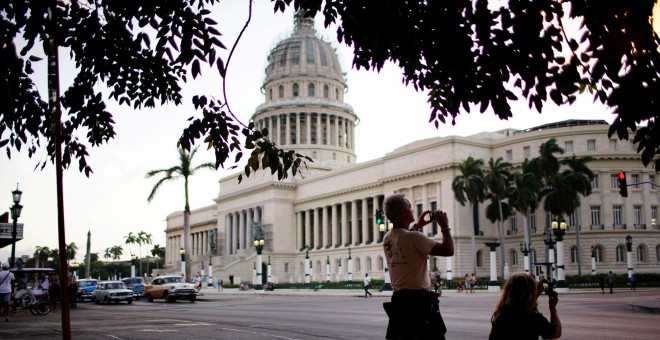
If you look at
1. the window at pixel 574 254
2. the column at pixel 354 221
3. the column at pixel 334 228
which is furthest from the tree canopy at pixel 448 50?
the column at pixel 334 228

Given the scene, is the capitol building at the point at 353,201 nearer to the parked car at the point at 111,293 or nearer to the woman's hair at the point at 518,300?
the parked car at the point at 111,293

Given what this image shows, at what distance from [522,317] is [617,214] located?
67.1 meters

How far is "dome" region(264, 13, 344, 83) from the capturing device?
120 meters

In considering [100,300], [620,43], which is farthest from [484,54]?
[100,300]

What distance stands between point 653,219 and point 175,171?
46156 mm

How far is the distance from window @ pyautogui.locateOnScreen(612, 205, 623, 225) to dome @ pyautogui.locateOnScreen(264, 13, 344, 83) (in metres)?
63.1

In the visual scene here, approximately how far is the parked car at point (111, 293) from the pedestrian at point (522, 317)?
34.9m

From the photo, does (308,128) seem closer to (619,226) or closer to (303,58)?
(303,58)

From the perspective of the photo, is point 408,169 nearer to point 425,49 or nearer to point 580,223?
point 580,223

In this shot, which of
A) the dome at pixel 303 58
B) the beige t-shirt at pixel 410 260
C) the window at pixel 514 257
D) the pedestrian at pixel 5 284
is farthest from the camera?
the dome at pixel 303 58

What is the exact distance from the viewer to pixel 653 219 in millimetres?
66625

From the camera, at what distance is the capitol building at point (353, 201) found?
66812 mm

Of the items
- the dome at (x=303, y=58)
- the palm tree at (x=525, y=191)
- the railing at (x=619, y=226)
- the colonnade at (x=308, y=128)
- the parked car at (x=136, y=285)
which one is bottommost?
the parked car at (x=136, y=285)

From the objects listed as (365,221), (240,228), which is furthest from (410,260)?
(240,228)
